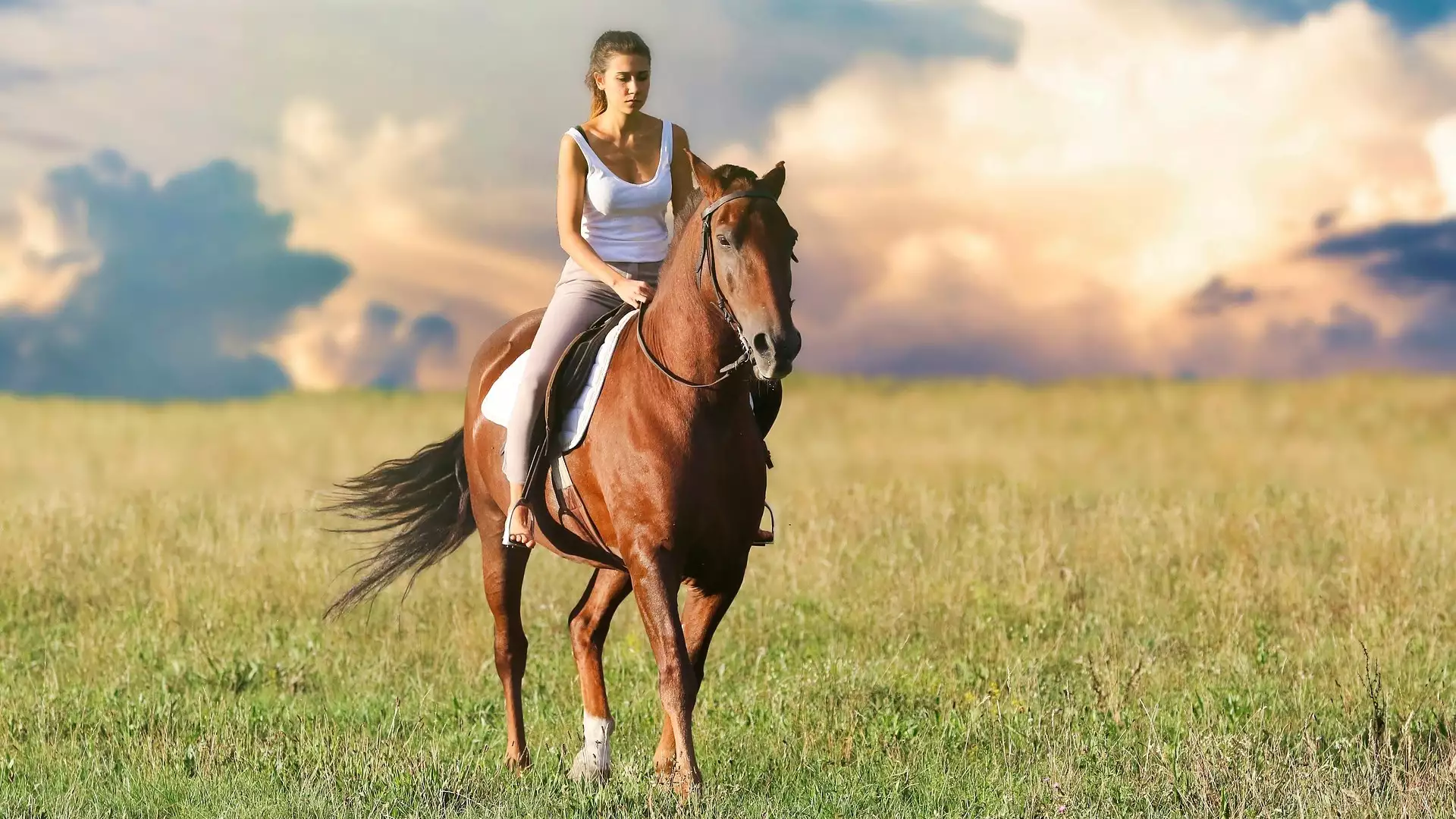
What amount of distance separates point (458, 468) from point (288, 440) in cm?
2134

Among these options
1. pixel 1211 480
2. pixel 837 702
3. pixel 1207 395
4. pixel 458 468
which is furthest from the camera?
pixel 1207 395

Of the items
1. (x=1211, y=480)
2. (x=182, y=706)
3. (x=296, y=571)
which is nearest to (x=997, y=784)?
(x=182, y=706)

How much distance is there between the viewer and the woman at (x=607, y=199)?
6.68 m

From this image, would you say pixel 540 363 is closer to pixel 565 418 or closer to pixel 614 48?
pixel 565 418

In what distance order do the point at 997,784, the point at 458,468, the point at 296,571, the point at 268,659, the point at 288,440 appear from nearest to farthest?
the point at 997,784, the point at 458,468, the point at 268,659, the point at 296,571, the point at 288,440

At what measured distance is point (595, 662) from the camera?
712cm

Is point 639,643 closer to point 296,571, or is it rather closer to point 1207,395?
point 296,571

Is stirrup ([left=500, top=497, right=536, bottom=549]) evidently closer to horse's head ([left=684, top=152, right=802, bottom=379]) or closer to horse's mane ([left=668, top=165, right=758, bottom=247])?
horse's mane ([left=668, top=165, right=758, bottom=247])

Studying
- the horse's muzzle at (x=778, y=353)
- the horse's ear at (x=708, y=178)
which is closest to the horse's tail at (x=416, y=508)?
the horse's ear at (x=708, y=178)

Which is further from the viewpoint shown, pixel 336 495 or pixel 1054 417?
pixel 1054 417

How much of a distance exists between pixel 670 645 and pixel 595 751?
1181mm

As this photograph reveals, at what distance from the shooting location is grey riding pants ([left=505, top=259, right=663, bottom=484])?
6.79 metres

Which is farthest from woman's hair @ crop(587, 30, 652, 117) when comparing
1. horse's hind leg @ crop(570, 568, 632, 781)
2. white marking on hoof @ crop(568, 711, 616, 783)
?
white marking on hoof @ crop(568, 711, 616, 783)

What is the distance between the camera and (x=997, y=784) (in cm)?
650
